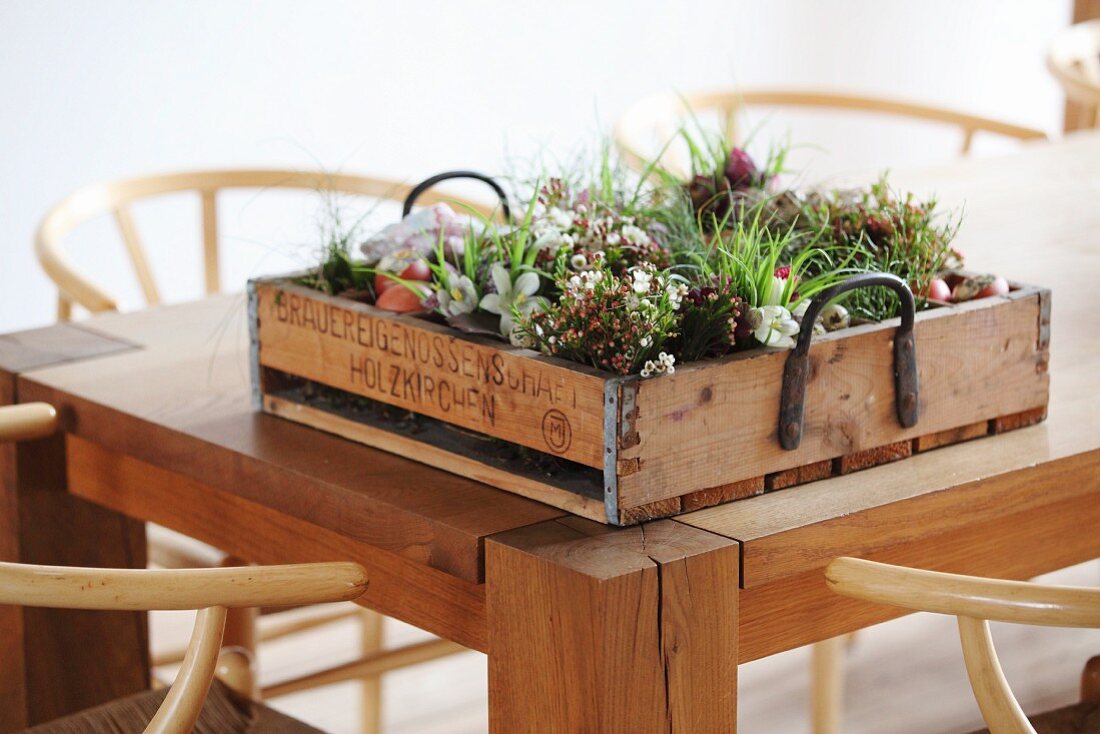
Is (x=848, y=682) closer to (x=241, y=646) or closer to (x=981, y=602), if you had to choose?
(x=241, y=646)

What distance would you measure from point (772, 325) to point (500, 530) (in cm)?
23

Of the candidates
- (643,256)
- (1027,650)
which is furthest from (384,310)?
(1027,650)

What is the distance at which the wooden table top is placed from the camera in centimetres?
102

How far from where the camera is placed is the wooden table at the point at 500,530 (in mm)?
944

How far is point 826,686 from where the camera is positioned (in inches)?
81.1

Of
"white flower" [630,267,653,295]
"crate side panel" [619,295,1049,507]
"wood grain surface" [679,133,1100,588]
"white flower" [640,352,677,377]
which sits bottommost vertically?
"wood grain surface" [679,133,1100,588]

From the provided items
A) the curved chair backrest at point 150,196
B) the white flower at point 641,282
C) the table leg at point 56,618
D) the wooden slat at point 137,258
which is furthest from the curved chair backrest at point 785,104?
the white flower at point 641,282

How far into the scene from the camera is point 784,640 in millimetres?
1051

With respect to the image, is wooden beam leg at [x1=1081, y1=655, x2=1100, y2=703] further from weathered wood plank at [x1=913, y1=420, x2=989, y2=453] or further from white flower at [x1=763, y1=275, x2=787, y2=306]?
white flower at [x1=763, y1=275, x2=787, y2=306]

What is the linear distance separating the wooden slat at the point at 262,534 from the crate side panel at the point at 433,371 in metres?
0.11

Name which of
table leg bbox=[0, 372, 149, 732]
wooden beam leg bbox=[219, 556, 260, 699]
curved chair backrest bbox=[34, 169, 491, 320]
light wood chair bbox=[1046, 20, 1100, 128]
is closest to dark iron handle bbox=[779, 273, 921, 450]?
wooden beam leg bbox=[219, 556, 260, 699]

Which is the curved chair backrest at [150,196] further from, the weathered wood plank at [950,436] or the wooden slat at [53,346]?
the weathered wood plank at [950,436]

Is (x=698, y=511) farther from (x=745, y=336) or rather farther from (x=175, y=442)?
(x=175, y=442)

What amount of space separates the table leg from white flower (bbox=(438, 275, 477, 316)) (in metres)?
0.48
